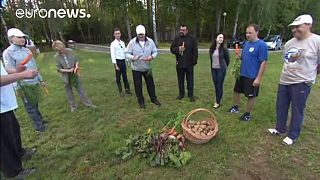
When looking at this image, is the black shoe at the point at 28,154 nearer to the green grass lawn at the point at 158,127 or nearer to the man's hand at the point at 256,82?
the green grass lawn at the point at 158,127

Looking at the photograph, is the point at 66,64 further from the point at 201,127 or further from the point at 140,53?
the point at 201,127

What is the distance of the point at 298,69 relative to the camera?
3.86 m

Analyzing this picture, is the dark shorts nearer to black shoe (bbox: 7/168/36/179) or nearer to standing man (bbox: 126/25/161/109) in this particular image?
standing man (bbox: 126/25/161/109)

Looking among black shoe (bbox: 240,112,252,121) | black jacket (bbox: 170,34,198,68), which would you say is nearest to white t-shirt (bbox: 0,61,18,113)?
black jacket (bbox: 170,34,198,68)

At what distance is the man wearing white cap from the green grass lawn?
529 mm

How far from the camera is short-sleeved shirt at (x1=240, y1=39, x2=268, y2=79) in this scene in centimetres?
450

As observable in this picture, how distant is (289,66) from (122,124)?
300 centimetres

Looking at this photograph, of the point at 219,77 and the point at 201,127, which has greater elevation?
the point at 219,77

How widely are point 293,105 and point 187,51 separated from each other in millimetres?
2488

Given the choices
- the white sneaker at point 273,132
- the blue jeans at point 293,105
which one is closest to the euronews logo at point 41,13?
the white sneaker at point 273,132

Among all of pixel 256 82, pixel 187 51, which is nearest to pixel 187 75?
pixel 187 51

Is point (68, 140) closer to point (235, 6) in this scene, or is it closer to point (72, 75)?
point (72, 75)

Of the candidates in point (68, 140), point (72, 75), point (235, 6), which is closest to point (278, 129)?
point (68, 140)

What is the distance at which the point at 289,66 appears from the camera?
396 cm
